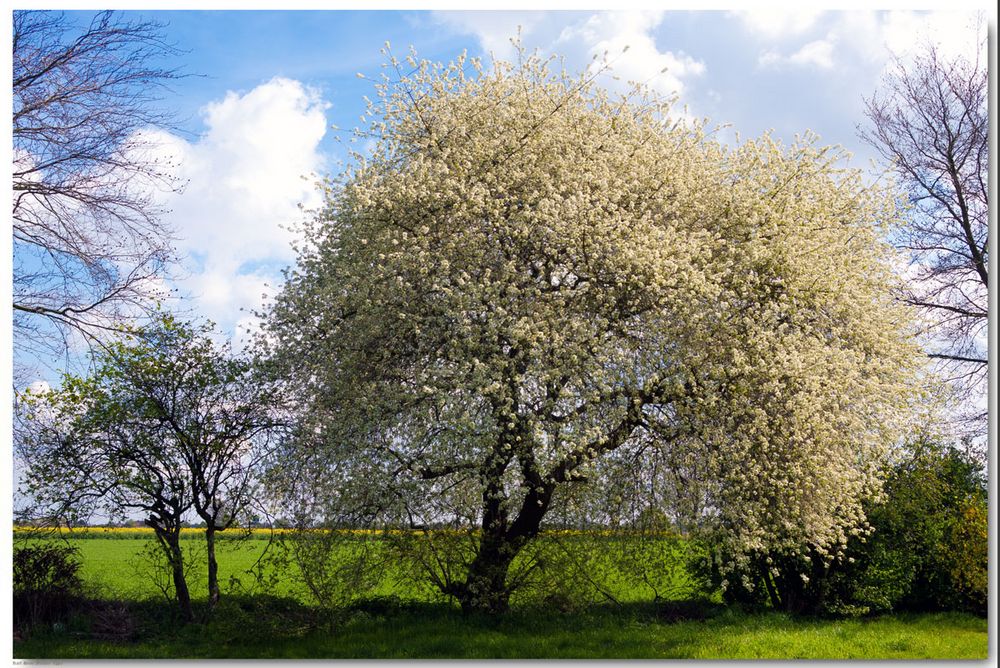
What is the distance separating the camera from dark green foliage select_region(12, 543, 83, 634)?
986cm

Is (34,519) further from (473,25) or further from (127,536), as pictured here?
(473,25)

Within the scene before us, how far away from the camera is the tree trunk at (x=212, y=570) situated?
10.7 metres

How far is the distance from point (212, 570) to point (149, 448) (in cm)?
189

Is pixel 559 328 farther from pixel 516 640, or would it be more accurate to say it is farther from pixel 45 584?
pixel 45 584

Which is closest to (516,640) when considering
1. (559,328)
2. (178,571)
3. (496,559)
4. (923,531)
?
(496,559)

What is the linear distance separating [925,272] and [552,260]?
633cm

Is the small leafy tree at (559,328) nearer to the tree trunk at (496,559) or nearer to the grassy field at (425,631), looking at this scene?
the tree trunk at (496,559)

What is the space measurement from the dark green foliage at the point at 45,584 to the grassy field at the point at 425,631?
190 millimetres

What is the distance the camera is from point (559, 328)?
9.19 m

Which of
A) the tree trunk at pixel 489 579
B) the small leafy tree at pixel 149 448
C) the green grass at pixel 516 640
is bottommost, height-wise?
the green grass at pixel 516 640

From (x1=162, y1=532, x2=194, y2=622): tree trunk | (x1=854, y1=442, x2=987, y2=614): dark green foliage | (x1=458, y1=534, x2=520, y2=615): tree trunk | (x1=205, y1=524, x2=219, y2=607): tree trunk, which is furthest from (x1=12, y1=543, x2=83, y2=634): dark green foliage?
(x1=854, y1=442, x2=987, y2=614): dark green foliage

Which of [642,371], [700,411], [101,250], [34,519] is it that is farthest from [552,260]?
[34,519]

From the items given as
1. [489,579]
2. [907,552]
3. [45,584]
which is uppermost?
[45,584]


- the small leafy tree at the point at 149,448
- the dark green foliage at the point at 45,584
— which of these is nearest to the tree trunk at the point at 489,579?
the small leafy tree at the point at 149,448
